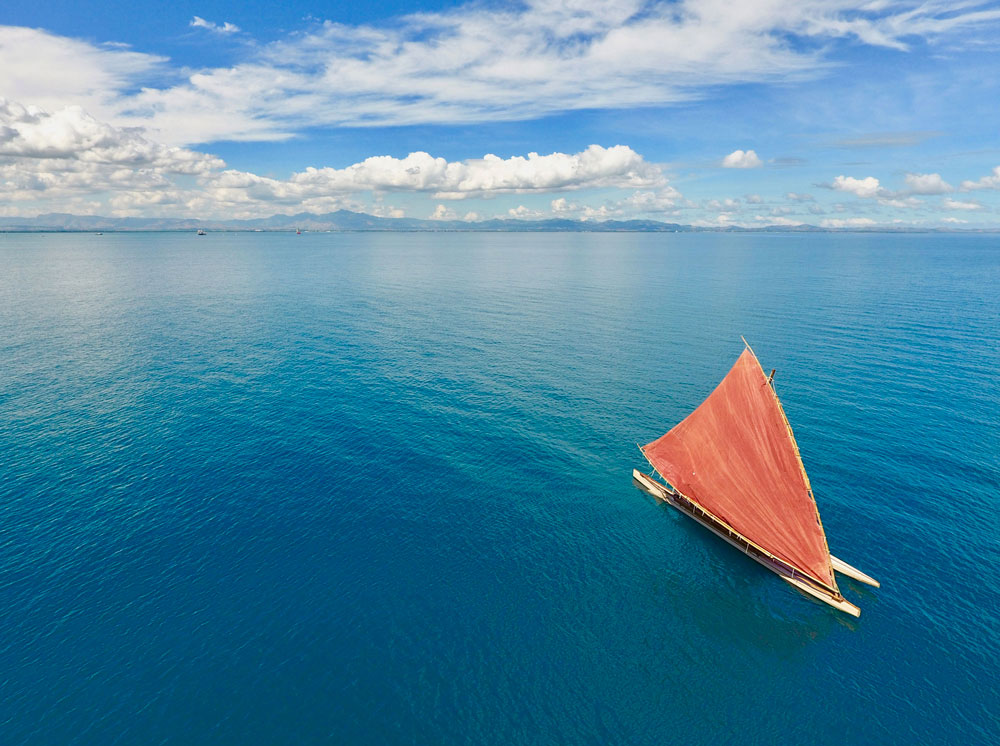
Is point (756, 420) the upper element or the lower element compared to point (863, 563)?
upper

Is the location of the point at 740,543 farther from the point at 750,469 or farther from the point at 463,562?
the point at 463,562

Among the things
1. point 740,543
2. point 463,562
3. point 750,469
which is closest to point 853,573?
point 740,543

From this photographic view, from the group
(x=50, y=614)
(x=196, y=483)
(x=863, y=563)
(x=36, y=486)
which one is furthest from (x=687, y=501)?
(x=36, y=486)

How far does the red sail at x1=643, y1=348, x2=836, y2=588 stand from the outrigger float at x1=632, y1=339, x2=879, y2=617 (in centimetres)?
9

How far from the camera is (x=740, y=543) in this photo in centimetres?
5478

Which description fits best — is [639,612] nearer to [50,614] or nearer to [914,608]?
[914,608]

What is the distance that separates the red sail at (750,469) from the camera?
4906 centimetres

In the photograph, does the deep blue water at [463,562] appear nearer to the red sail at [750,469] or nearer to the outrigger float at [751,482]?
the outrigger float at [751,482]

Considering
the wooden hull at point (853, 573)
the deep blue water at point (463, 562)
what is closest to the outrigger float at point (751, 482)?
the wooden hull at point (853, 573)

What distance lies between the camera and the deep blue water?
3759 cm

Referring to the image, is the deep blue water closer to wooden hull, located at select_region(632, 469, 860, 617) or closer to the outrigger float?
wooden hull, located at select_region(632, 469, 860, 617)

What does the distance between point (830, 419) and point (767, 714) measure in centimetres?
5474

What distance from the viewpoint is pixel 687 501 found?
203 ft

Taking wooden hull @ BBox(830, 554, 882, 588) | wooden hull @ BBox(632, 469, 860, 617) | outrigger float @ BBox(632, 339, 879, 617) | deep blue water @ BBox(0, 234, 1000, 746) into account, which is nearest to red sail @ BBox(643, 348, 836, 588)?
outrigger float @ BBox(632, 339, 879, 617)
